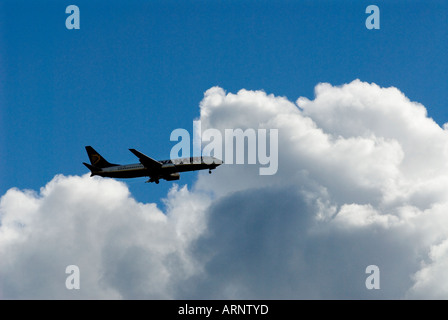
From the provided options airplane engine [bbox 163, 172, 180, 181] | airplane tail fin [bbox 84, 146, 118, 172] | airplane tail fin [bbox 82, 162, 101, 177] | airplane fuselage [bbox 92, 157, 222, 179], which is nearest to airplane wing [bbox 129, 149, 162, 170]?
airplane fuselage [bbox 92, 157, 222, 179]

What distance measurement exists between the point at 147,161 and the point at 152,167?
3255mm

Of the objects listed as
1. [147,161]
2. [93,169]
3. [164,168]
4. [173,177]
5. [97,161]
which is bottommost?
[173,177]

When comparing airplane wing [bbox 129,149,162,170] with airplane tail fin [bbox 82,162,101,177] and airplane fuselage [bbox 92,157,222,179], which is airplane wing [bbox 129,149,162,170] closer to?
airplane fuselage [bbox 92,157,222,179]

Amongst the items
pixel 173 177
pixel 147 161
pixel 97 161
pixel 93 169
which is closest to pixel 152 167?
pixel 147 161

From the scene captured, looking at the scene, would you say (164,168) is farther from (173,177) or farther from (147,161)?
(173,177)

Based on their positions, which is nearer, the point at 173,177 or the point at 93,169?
the point at 93,169

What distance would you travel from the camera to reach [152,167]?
16738 cm

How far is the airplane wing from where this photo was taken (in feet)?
531

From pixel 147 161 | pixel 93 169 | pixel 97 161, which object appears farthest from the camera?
pixel 97 161

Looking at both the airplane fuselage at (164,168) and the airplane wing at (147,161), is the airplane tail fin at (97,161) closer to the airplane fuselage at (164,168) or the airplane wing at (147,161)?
the airplane fuselage at (164,168)

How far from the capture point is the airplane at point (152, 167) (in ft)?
540
